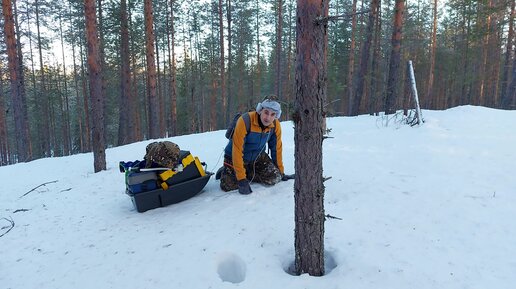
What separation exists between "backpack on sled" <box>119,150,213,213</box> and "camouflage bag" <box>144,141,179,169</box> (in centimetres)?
6

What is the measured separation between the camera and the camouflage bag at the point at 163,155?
462cm

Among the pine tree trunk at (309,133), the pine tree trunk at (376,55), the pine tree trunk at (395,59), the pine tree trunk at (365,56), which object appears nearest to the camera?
the pine tree trunk at (309,133)

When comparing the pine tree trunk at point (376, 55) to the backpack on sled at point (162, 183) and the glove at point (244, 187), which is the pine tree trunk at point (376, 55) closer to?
the glove at point (244, 187)

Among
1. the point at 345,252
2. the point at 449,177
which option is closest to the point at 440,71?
the point at 449,177

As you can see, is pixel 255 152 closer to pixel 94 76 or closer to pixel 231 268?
pixel 231 268

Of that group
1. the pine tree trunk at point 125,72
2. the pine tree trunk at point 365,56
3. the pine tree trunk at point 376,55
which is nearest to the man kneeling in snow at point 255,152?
the pine tree trunk at point 376,55

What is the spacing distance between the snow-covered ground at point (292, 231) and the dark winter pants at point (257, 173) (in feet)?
0.46

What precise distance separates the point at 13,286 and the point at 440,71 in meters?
35.4

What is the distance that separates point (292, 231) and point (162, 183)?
2.08 meters

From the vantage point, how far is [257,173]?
506 cm

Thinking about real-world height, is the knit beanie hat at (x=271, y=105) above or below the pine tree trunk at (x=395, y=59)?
below

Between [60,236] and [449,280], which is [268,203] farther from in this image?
[60,236]

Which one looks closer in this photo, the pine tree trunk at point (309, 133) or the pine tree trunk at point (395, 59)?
the pine tree trunk at point (309, 133)

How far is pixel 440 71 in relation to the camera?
31156mm
